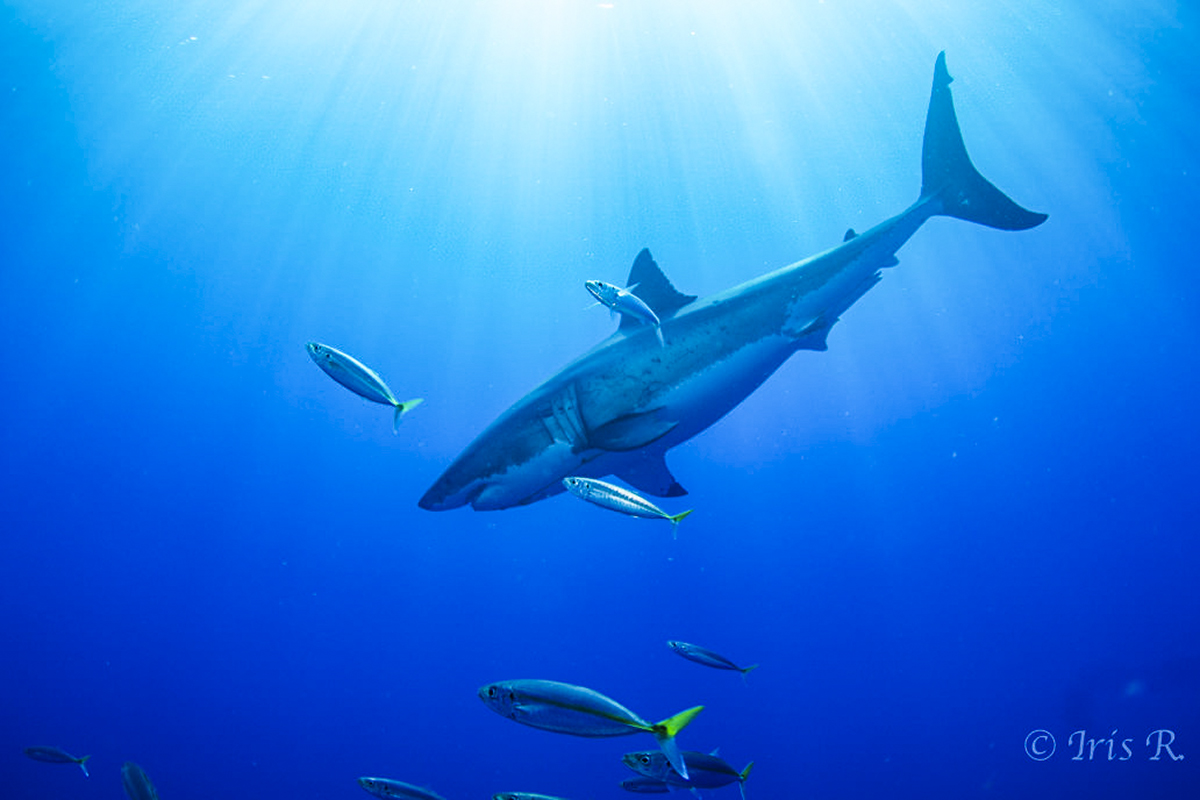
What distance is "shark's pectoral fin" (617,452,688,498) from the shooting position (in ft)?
19.7

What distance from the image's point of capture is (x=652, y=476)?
6203mm

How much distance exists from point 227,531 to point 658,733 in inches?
1382

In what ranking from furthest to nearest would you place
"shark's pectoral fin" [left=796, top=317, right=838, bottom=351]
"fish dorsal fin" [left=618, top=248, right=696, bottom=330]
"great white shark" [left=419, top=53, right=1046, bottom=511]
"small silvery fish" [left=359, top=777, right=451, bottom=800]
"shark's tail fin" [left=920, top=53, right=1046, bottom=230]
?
1. "shark's tail fin" [left=920, top=53, right=1046, bottom=230]
2. "fish dorsal fin" [left=618, top=248, right=696, bottom=330]
3. "shark's pectoral fin" [left=796, top=317, right=838, bottom=351]
4. "great white shark" [left=419, top=53, right=1046, bottom=511]
5. "small silvery fish" [left=359, top=777, right=451, bottom=800]

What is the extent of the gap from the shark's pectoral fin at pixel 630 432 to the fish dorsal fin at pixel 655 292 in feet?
3.46

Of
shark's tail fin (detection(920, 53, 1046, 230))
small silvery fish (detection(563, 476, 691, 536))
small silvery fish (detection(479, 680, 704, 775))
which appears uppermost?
shark's tail fin (detection(920, 53, 1046, 230))

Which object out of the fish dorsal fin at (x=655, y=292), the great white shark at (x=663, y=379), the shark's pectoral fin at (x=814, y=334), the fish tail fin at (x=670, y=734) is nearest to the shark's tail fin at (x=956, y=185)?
the great white shark at (x=663, y=379)

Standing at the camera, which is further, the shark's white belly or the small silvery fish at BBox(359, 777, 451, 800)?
the shark's white belly

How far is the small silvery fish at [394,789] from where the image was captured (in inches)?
173

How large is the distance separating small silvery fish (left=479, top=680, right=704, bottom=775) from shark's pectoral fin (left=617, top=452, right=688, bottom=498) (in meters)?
3.00

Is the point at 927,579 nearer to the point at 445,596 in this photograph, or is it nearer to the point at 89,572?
the point at 445,596

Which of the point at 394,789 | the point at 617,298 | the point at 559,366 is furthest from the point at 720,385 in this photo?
the point at 559,366

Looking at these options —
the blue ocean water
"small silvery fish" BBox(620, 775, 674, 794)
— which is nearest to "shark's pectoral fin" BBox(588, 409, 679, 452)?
"small silvery fish" BBox(620, 775, 674, 794)

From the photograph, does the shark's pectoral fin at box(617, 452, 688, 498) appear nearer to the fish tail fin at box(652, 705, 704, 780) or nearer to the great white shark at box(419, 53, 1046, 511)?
the great white shark at box(419, 53, 1046, 511)

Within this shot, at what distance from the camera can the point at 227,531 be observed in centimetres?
3145
